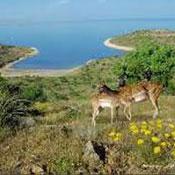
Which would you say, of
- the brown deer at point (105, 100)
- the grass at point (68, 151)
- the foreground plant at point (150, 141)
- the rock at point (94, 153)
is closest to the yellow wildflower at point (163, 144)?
the foreground plant at point (150, 141)

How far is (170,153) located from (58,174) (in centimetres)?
281

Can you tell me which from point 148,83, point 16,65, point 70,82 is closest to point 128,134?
point 148,83

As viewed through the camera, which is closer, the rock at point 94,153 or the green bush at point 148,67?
the rock at point 94,153

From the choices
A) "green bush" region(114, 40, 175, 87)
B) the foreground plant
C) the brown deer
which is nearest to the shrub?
the brown deer

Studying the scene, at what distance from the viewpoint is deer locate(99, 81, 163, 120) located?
71.8ft

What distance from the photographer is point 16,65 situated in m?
169

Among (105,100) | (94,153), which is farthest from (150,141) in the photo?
(105,100)

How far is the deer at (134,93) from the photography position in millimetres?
21875

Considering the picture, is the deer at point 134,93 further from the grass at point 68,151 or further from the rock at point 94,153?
the rock at point 94,153

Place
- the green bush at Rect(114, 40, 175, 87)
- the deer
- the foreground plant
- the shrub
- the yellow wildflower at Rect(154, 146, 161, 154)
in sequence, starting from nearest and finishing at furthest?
the yellow wildflower at Rect(154, 146, 161, 154) < the foreground plant < the shrub < the deer < the green bush at Rect(114, 40, 175, 87)

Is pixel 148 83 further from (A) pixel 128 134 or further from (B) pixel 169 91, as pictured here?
(B) pixel 169 91

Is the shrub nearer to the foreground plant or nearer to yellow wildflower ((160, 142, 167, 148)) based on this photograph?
the foreground plant

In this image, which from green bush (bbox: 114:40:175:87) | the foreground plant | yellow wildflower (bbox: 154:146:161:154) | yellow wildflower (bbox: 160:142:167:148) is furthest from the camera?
green bush (bbox: 114:40:175:87)

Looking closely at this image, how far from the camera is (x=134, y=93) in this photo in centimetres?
2256
